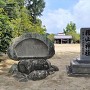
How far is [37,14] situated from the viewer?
164ft

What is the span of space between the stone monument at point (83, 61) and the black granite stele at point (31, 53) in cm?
104

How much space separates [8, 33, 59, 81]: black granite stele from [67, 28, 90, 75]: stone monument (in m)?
1.04

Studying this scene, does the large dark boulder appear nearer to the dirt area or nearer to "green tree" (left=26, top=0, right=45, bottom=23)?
the dirt area

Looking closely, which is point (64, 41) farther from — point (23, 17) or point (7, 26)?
point (7, 26)

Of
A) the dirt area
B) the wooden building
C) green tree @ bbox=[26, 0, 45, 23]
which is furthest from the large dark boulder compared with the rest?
the wooden building

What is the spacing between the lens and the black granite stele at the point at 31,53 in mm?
11681

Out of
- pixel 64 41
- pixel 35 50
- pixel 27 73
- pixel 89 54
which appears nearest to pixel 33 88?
pixel 27 73

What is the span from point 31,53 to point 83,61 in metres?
2.38

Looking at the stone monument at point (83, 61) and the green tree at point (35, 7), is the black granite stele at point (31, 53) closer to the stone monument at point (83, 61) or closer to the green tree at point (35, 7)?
the stone monument at point (83, 61)

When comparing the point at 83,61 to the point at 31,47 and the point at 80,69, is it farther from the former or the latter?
the point at 31,47

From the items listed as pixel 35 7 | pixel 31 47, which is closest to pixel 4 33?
pixel 31 47

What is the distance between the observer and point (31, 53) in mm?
12031

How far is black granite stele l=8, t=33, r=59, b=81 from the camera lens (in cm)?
1168

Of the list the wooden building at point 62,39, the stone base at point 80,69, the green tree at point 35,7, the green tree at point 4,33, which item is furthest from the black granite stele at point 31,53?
the wooden building at point 62,39
